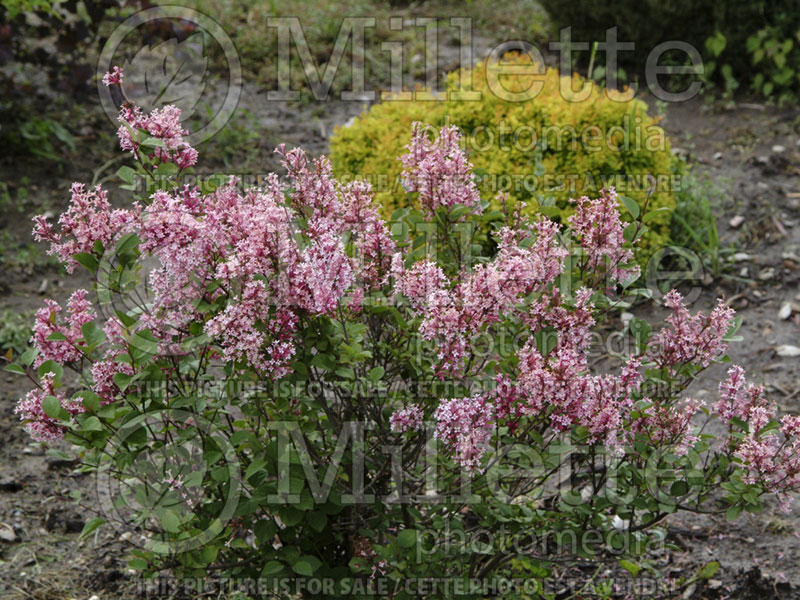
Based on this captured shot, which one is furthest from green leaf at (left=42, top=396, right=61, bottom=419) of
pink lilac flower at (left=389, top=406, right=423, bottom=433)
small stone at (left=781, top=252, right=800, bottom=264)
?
small stone at (left=781, top=252, right=800, bottom=264)

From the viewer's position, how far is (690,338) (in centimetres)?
227

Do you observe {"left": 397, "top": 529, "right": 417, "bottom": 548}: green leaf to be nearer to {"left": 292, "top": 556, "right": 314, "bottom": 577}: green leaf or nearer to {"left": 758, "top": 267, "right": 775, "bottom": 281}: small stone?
{"left": 292, "top": 556, "right": 314, "bottom": 577}: green leaf

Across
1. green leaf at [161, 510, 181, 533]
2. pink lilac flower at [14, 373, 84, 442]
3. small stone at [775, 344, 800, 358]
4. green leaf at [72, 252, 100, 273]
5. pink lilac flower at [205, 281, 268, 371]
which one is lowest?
small stone at [775, 344, 800, 358]

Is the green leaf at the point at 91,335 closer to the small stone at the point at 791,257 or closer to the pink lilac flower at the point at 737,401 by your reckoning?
the pink lilac flower at the point at 737,401

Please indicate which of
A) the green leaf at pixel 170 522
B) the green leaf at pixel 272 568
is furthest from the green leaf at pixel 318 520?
the green leaf at pixel 170 522

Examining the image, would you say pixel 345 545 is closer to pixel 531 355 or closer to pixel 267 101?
pixel 531 355

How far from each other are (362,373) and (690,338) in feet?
2.91

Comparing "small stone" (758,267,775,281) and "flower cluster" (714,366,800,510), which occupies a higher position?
"flower cluster" (714,366,800,510)

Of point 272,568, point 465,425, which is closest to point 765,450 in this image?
point 465,425

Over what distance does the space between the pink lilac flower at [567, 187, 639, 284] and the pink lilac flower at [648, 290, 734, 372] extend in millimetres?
143

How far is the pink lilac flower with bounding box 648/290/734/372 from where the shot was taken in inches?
89.0

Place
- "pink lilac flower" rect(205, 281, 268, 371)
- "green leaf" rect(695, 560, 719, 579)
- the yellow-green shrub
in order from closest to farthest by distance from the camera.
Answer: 1. "pink lilac flower" rect(205, 281, 268, 371)
2. "green leaf" rect(695, 560, 719, 579)
3. the yellow-green shrub

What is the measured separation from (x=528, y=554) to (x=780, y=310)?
2806 millimetres

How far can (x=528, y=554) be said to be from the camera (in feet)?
8.48
